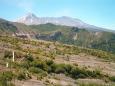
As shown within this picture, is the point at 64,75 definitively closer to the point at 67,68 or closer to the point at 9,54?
Result: the point at 67,68

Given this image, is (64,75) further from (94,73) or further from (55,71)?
(94,73)

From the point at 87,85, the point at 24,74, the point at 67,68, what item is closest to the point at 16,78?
the point at 24,74

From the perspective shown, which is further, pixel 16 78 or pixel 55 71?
pixel 55 71

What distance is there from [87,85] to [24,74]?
19.5 ft

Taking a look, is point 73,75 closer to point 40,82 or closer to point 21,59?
point 21,59

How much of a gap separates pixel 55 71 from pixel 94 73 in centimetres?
579

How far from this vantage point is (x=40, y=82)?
2897 centimetres

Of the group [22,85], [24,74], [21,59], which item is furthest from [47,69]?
[22,85]

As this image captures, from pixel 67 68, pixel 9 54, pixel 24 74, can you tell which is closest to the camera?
pixel 24 74

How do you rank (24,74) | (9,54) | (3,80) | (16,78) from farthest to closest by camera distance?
1. (9,54)
2. (24,74)
3. (16,78)
4. (3,80)

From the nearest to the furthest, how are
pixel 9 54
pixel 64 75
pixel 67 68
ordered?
pixel 64 75 < pixel 67 68 < pixel 9 54

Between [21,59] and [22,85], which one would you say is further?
[21,59]

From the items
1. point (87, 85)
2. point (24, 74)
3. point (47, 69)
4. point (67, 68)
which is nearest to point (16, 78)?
point (24, 74)

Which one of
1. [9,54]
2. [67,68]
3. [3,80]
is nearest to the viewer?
[3,80]
